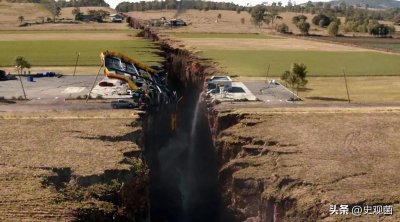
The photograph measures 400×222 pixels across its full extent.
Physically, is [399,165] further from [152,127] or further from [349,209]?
[152,127]

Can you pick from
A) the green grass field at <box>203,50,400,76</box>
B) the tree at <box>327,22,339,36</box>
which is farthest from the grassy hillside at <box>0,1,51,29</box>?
the green grass field at <box>203,50,400,76</box>

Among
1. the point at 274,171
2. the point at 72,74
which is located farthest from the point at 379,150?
the point at 72,74

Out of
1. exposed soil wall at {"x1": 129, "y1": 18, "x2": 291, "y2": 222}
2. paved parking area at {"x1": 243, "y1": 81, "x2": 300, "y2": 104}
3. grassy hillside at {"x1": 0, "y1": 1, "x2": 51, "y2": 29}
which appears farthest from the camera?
grassy hillside at {"x1": 0, "y1": 1, "x2": 51, "y2": 29}

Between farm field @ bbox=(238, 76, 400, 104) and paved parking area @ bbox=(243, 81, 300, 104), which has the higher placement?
farm field @ bbox=(238, 76, 400, 104)

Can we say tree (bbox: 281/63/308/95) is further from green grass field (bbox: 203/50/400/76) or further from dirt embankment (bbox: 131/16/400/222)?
green grass field (bbox: 203/50/400/76)

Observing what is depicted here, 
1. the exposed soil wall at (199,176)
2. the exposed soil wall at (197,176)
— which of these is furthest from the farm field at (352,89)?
the exposed soil wall at (197,176)

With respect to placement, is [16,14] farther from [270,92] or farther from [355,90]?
[355,90]

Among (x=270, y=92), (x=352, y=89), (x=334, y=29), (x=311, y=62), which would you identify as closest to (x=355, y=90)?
(x=352, y=89)
